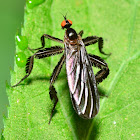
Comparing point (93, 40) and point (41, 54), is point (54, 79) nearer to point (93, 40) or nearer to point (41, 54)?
point (41, 54)

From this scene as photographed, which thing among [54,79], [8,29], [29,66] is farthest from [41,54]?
[8,29]

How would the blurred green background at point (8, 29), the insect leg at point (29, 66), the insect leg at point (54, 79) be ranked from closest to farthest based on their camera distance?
the insect leg at point (54, 79)
the insect leg at point (29, 66)
the blurred green background at point (8, 29)

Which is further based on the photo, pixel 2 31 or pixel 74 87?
pixel 2 31

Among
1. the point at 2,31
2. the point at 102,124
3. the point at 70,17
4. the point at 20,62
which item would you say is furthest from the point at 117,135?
the point at 2,31

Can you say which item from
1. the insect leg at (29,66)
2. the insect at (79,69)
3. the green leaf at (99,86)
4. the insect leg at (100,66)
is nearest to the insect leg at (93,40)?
the insect at (79,69)

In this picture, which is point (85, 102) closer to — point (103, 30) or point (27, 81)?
point (27, 81)

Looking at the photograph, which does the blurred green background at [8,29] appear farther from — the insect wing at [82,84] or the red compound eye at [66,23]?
the insect wing at [82,84]

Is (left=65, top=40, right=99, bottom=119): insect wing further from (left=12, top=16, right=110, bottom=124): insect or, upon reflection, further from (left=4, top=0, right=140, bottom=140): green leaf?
(left=4, top=0, right=140, bottom=140): green leaf
